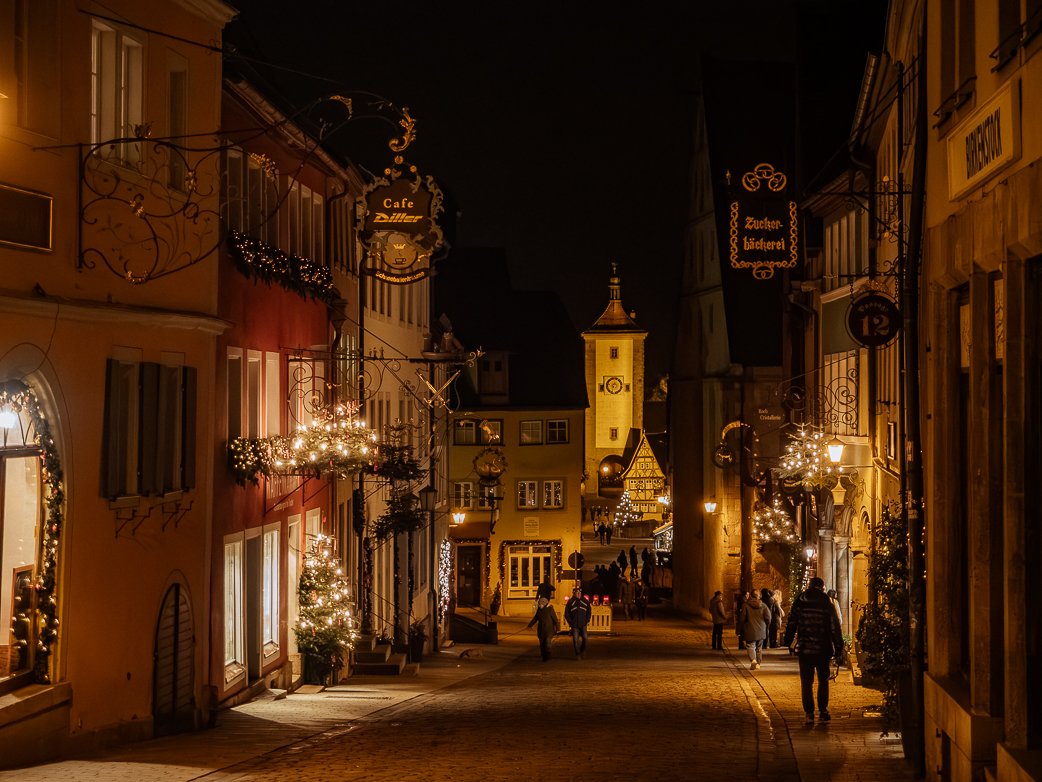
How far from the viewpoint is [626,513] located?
267 ft

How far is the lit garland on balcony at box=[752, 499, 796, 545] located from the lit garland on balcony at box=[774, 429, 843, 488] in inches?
234

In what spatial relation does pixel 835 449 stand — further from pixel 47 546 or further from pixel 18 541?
pixel 18 541

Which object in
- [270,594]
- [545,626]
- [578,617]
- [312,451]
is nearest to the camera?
[312,451]

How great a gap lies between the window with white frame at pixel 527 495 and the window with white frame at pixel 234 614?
32.5m

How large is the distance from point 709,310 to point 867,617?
3124 cm

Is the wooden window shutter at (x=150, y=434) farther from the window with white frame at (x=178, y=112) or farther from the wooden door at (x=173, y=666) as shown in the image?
the window with white frame at (x=178, y=112)

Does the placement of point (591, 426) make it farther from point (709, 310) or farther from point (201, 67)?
point (201, 67)

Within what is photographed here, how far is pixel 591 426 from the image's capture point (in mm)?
108875

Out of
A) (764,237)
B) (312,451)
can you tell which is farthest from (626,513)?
(312,451)

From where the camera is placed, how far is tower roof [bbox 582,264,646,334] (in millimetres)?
112375

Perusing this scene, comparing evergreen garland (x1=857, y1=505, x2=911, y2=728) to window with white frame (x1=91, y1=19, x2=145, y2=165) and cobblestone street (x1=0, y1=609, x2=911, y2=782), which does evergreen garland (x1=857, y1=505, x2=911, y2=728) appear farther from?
window with white frame (x1=91, y1=19, x2=145, y2=165)

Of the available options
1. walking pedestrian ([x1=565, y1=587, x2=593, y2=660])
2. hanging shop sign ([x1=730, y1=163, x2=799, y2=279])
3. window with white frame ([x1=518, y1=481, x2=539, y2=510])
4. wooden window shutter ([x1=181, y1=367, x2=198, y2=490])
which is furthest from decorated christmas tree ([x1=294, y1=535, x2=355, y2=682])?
window with white frame ([x1=518, y1=481, x2=539, y2=510])

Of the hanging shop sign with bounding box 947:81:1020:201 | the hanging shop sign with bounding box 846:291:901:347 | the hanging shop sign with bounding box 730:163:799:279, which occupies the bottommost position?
the hanging shop sign with bounding box 846:291:901:347

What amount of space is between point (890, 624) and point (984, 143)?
5.39m
